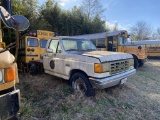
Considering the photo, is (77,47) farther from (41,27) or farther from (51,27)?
(51,27)

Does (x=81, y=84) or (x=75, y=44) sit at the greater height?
(x=75, y=44)

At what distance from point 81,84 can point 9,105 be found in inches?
98.7

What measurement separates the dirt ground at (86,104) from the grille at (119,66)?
0.78 metres

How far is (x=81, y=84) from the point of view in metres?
4.29

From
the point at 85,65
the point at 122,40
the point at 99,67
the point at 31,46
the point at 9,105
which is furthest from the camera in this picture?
the point at 122,40

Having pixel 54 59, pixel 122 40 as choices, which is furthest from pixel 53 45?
pixel 122 40

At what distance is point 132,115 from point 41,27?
35.9ft

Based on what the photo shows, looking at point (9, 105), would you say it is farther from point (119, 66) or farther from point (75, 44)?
point (75, 44)

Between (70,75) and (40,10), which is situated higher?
(40,10)

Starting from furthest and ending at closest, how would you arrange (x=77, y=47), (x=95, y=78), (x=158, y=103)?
(x=77, y=47) → (x=158, y=103) → (x=95, y=78)

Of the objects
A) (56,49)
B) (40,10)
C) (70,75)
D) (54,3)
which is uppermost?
(54,3)

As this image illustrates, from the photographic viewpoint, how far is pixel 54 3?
14.9 meters

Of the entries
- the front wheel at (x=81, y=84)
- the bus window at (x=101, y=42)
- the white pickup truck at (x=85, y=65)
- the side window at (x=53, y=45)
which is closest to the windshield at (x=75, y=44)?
the white pickup truck at (x=85, y=65)

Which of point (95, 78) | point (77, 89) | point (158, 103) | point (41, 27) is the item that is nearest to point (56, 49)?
point (77, 89)
